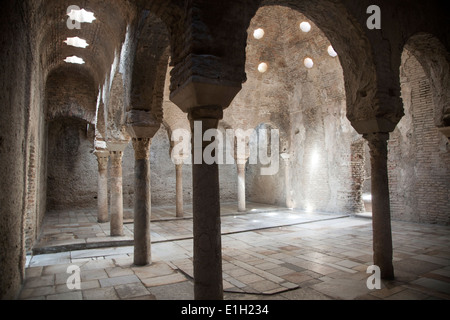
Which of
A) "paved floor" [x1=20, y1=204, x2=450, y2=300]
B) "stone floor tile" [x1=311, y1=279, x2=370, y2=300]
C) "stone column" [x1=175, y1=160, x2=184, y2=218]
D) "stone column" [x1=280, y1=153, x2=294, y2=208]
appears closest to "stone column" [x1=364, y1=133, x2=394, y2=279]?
"paved floor" [x1=20, y1=204, x2=450, y2=300]

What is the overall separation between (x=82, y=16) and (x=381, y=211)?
23.0ft

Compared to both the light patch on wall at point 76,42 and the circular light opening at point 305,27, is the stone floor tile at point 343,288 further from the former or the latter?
the circular light opening at point 305,27

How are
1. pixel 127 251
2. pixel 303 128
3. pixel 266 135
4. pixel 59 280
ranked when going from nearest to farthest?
pixel 59 280
pixel 127 251
pixel 303 128
pixel 266 135

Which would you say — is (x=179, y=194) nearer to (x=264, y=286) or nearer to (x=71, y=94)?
(x=71, y=94)

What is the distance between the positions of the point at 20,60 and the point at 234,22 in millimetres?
2914

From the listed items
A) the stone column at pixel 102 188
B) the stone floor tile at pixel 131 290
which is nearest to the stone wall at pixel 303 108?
the stone column at pixel 102 188

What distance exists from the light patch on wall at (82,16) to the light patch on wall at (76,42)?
123cm

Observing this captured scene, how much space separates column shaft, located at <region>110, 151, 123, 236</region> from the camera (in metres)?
7.66

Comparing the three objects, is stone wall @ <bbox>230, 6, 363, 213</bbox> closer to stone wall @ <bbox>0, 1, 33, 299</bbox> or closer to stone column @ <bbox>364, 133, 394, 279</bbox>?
stone column @ <bbox>364, 133, 394, 279</bbox>

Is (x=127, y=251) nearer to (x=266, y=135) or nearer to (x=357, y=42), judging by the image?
(x=357, y=42)

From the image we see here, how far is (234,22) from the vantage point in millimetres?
Answer: 3342

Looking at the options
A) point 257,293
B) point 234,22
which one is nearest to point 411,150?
point 257,293

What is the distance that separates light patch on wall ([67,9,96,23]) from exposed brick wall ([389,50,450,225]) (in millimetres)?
8318
